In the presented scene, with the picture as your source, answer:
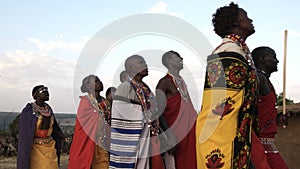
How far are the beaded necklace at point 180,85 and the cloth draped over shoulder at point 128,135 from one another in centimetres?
89

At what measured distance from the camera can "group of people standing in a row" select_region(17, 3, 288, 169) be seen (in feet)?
12.1

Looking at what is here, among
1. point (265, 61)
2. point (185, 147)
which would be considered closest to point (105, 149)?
point (185, 147)

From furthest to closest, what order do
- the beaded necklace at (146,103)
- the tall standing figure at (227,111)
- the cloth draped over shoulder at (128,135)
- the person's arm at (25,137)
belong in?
1. the person's arm at (25,137)
2. the beaded necklace at (146,103)
3. the cloth draped over shoulder at (128,135)
4. the tall standing figure at (227,111)

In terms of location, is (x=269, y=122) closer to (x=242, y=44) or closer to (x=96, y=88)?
(x=242, y=44)

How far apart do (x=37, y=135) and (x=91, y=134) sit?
0.99 m

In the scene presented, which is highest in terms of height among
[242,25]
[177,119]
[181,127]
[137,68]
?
[242,25]

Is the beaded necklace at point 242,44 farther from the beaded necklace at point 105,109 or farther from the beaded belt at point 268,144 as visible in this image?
the beaded necklace at point 105,109

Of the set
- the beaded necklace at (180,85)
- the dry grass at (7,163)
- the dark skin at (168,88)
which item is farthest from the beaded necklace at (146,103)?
the dry grass at (7,163)

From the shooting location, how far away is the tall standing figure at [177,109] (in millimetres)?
6660

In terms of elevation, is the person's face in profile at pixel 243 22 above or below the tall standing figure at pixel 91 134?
above

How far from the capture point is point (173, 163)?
660 cm

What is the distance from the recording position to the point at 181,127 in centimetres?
682

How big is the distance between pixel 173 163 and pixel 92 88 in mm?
2220

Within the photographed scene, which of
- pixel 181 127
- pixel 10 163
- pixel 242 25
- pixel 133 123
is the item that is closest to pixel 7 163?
pixel 10 163
